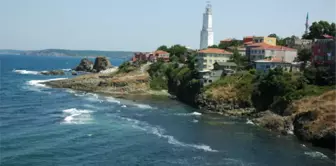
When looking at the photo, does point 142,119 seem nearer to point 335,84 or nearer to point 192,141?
point 192,141

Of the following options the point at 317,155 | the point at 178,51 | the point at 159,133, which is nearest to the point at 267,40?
the point at 178,51

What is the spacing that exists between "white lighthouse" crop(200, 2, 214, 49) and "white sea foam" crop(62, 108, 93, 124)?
6463 centimetres

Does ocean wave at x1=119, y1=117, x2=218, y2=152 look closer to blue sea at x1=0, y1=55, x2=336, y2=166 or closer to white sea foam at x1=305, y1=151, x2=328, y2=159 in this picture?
blue sea at x1=0, y1=55, x2=336, y2=166

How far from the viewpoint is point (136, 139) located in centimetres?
4597

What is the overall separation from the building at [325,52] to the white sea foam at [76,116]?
122 ft

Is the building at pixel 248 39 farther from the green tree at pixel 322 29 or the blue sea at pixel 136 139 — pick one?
the blue sea at pixel 136 139

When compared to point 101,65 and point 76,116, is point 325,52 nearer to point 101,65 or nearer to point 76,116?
point 76,116

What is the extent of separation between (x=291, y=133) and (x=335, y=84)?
14.2m

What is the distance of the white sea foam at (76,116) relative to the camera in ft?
179

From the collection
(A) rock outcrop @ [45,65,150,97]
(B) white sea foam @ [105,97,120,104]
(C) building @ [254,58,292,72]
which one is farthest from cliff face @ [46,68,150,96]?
(C) building @ [254,58,292,72]

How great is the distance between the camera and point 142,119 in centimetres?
5816

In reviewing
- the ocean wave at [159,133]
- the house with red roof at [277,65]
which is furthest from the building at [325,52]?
the ocean wave at [159,133]

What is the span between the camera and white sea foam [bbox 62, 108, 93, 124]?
5459 cm

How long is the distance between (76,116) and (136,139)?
51.4 ft
